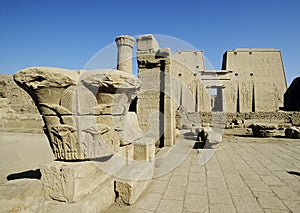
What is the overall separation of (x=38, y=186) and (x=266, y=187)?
3.21m

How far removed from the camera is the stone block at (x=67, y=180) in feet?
6.12

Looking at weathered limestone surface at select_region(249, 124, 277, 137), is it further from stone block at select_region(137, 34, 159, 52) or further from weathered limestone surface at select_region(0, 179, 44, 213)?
weathered limestone surface at select_region(0, 179, 44, 213)

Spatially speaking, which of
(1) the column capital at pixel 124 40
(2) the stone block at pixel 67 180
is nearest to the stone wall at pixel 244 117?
(1) the column capital at pixel 124 40

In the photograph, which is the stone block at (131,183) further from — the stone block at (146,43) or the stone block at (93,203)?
the stone block at (146,43)

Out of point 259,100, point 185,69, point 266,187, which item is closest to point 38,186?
point 266,187

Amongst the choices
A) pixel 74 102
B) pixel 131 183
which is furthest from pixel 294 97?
pixel 74 102

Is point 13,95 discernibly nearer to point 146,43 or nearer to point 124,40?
point 124,40

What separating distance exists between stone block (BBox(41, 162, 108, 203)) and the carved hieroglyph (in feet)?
0.40

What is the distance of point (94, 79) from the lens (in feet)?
6.28

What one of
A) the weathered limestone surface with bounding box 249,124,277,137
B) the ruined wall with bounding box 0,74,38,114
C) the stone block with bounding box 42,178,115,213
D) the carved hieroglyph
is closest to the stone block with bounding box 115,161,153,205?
the stone block with bounding box 42,178,115,213

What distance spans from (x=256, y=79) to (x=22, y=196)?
99.3 ft

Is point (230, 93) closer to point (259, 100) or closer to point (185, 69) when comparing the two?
point (259, 100)

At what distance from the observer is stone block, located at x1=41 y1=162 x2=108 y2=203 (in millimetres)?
1865

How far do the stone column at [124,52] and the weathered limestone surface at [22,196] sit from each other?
7.03 m
